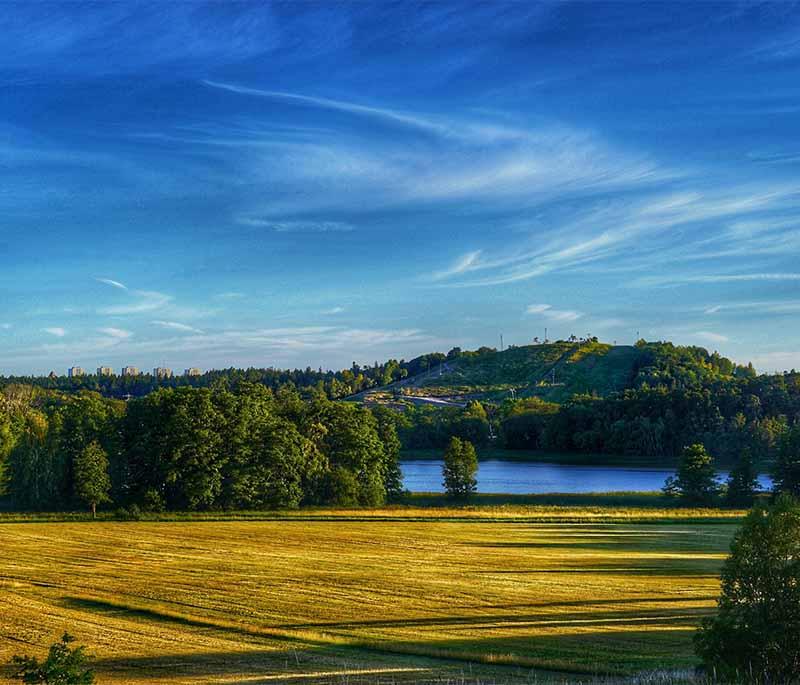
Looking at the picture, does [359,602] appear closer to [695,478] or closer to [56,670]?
[56,670]

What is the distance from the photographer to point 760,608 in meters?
16.8

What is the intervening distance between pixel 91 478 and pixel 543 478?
60.2 m

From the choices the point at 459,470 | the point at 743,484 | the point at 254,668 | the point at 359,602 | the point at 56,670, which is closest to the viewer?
the point at 56,670

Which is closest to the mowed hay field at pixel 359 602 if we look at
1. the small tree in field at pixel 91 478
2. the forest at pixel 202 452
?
the small tree in field at pixel 91 478

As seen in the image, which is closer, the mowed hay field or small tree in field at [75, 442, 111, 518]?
the mowed hay field

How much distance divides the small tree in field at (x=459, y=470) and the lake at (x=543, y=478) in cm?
722

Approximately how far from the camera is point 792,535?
683 inches

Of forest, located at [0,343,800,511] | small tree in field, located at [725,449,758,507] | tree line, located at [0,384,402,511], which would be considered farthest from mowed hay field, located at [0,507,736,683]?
small tree in field, located at [725,449,758,507]

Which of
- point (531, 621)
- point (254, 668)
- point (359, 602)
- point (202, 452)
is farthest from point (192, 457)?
point (254, 668)

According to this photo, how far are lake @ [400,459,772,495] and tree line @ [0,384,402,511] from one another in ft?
59.3

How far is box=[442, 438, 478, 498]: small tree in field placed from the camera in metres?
84.3

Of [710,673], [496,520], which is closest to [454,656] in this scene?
[710,673]

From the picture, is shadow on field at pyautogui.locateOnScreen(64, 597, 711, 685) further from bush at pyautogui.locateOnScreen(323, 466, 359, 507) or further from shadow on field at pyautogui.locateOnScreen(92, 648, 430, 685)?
bush at pyautogui.locateOnScreen(323, 466, 359, 507)

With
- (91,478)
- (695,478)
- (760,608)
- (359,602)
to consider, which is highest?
(760,608)
